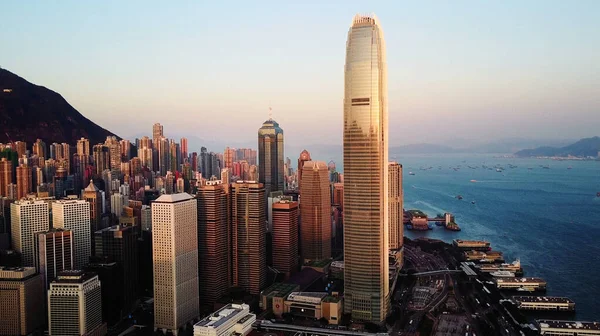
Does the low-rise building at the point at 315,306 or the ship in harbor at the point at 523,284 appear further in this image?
the ship in harbor at the point at 523,284

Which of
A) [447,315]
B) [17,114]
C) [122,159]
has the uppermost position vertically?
[17,114]

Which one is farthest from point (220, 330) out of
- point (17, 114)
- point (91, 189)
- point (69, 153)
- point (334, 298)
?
point (17, 114)

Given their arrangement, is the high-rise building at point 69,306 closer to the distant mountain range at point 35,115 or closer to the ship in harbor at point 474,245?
the ship in harbor at point 474,245

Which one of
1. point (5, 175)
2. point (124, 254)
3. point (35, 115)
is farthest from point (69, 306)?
point (35, 115)

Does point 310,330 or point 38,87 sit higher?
point 38,87

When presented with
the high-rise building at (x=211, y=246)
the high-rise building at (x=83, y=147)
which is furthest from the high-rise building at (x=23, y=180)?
the high-rise building at (x=211, y=246)

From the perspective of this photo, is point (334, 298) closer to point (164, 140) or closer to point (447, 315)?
point (447, 315)

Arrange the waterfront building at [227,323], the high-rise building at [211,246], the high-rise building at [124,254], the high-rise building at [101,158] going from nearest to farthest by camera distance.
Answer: the waterfront building at [227,323] → the high-rise building at [124,254] → the high-rise building at [211,246] → the high-rise building at [101,158]
